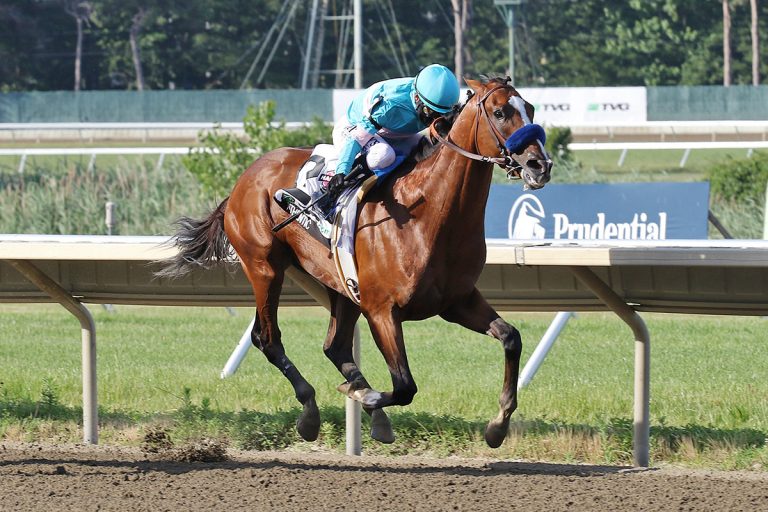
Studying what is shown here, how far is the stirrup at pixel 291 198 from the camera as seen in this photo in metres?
5.70

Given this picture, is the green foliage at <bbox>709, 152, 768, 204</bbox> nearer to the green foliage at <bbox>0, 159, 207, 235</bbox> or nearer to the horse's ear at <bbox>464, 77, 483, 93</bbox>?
the green foliage at <bbox>0, 159, 207, 235</bbox>

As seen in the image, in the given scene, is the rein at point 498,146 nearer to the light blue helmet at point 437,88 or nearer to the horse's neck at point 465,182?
the horse's neck at point 465,182

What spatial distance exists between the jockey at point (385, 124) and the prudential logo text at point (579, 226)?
356 cm

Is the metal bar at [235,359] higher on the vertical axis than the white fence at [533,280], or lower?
lower

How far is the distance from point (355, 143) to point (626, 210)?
148 inches

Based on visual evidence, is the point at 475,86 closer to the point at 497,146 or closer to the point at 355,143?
the point at 497,146

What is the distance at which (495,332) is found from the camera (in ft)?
16.9

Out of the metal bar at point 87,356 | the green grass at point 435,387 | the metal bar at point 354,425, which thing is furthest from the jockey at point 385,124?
the metal bar at point 87,356

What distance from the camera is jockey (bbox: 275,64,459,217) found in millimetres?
5301

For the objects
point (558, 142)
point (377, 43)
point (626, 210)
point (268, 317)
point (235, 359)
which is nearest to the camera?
point (268, 317)

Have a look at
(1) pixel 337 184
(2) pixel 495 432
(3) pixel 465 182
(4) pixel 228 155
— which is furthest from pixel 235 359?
(4) pixel 228 155

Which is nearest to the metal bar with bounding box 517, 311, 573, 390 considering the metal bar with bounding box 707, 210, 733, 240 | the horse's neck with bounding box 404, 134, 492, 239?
the metal bar with bounding box 707, 210, 733, 240

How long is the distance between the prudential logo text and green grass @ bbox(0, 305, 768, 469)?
811 millimetres

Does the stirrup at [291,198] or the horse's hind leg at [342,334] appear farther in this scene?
the horse's hind leg at [342,334]
